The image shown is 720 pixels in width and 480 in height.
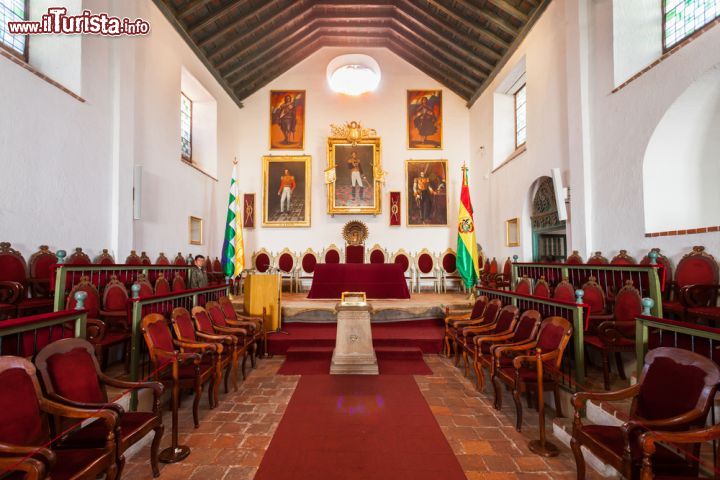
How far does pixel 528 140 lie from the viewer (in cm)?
771

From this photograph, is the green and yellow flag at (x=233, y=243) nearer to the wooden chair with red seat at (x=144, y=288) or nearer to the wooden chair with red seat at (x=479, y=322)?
the wooden chair with red seat at (x=144, y=288)

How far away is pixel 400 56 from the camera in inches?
428

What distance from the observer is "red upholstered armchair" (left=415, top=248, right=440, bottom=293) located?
10.00 meters

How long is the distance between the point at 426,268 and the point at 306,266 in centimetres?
336

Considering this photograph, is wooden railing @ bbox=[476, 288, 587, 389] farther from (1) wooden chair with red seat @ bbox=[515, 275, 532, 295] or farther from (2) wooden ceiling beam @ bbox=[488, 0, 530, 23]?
(2) wooden ceiling beam @ bbox=[488, 0, 530, 23]

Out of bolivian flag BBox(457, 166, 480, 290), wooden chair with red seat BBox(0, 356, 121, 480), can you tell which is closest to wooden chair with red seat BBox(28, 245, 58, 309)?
wooden chair with red seat BBox(0, 356, 121, 480)

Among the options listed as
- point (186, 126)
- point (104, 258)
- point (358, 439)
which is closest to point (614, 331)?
point (358, 439)

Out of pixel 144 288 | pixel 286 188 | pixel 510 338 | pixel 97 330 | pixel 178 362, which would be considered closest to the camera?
pixel 178 362

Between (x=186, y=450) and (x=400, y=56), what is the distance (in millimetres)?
11136

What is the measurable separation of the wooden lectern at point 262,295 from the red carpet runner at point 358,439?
2.08 metres

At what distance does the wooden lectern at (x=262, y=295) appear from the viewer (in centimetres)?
567

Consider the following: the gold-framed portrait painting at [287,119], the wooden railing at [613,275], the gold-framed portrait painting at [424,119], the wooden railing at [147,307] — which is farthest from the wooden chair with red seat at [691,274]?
the gold-framed portrait painting at [287,119]

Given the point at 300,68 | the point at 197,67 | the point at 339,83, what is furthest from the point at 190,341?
the point at 300,68

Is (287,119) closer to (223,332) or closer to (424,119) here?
(424,119)
